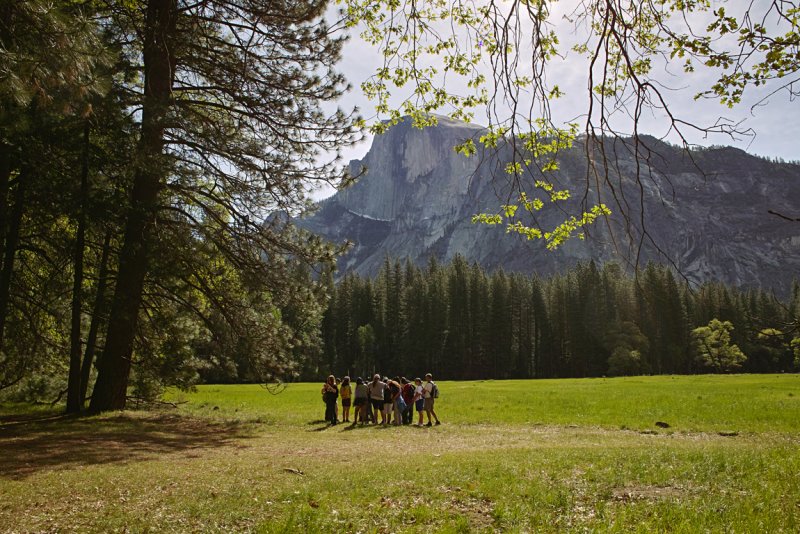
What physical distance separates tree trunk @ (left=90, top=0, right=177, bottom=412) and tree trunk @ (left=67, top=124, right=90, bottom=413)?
0.62 m

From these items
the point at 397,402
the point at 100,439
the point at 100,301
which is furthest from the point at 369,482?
the point at 397,402

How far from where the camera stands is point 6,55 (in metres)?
7.15

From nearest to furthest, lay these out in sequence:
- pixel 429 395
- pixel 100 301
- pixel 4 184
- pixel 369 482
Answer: pixel 369 482, pixel 4 184, pixel 100 301, pixel 429 395

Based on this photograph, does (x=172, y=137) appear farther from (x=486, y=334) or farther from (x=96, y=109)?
(x=486, y=334)

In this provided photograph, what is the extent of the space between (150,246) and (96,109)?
12.1 feet

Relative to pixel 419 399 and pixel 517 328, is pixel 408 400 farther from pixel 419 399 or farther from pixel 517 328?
pixel 517 328

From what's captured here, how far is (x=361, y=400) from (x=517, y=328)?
70.0m

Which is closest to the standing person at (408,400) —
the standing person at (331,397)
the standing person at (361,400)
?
the standing person at (361,400)

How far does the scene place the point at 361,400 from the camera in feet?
63.9

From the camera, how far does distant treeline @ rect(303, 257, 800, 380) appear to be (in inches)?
3083

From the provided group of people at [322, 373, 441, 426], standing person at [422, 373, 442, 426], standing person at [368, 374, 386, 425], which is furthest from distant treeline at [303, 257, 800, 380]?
standing person at [422, 373, 442, 426]

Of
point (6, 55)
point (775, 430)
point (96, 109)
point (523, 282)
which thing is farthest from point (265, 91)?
point (523, 282)

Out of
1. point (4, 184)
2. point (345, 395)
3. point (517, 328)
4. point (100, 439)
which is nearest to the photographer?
point (100, 439)

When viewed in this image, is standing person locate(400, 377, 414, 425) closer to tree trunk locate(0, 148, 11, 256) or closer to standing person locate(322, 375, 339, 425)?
standing person locate(322, 375, 339, 425)
